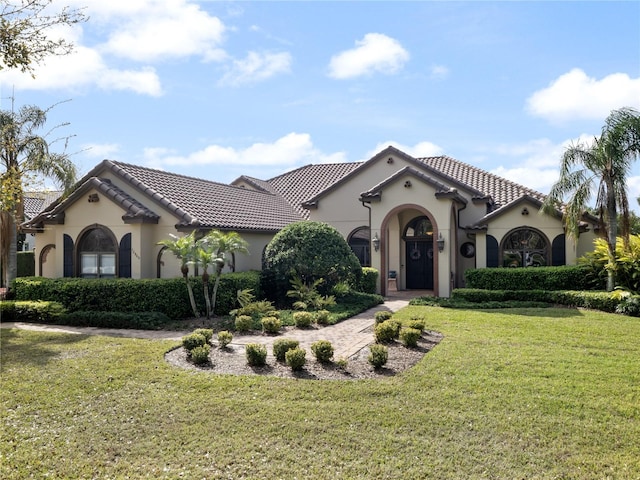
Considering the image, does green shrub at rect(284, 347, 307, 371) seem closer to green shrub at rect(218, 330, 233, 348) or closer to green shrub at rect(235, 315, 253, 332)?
green shrub at rect(218, 330, 233, 348)

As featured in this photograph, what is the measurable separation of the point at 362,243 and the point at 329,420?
59.8 ft

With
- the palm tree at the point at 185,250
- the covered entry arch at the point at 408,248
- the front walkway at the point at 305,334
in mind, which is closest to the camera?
the front walkway at the point at 305,334

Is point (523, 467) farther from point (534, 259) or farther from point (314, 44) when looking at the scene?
point (534, 259)

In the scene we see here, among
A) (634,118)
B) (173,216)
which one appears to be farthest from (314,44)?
(634,118)

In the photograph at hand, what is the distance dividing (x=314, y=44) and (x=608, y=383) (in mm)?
10780

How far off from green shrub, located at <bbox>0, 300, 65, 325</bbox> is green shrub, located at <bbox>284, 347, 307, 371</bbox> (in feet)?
31.4

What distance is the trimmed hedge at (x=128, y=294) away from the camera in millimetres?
15258

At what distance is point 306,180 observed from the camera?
3203cm

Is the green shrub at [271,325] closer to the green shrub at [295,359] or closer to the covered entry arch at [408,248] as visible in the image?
the green shrub at [295,359]

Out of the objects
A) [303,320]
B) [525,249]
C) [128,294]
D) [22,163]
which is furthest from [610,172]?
[22,163]

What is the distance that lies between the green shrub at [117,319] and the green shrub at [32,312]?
16.4 inches

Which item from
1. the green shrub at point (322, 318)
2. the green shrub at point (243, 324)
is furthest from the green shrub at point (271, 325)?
the green shrub at point (322, 318)

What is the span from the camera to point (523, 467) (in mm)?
5457

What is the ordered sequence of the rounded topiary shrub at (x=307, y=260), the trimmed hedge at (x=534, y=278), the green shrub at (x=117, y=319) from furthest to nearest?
1. the trimmed hedge at (x=534, y=278)
2. the rounded topiary shrub at (x=307, y=260)
3. the green shrub at (x=117, y=319)
